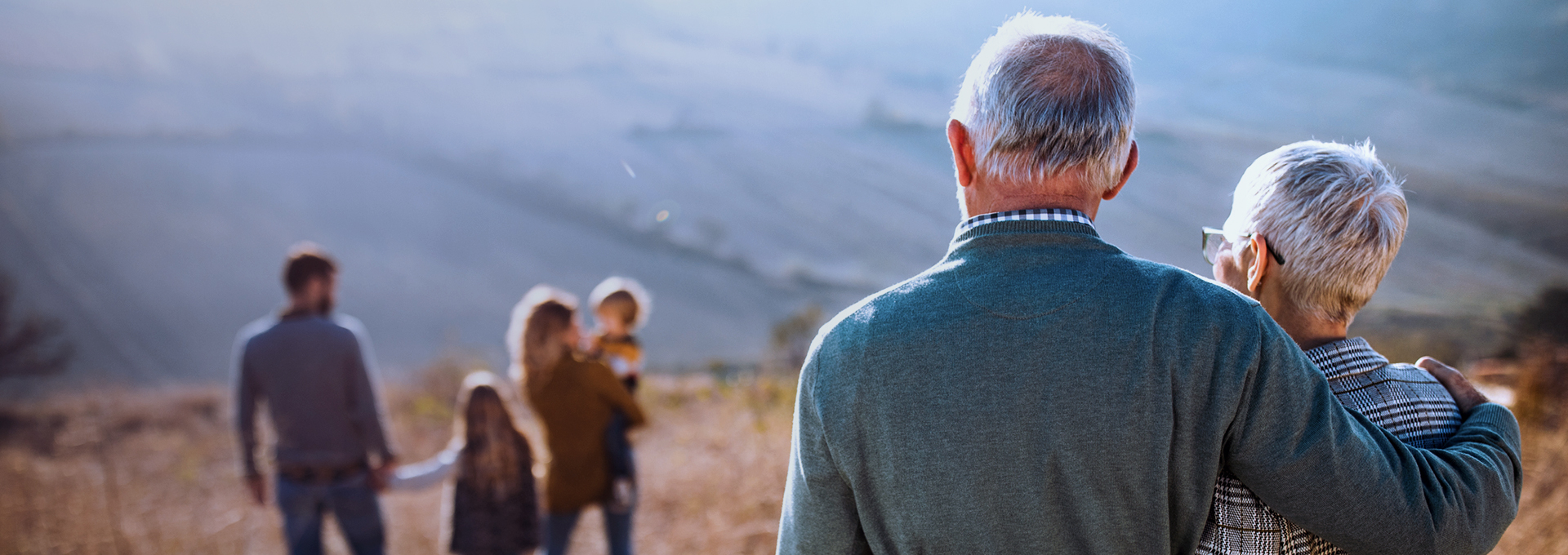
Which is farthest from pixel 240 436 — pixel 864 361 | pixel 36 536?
pixel 864 361

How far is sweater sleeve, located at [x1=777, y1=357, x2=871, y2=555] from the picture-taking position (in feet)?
4.17

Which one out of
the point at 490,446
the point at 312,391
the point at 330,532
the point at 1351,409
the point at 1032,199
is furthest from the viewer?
the point at 330,532

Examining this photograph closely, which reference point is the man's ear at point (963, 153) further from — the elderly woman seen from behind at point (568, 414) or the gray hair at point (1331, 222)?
the elderly woman seen from behind at point (568, 414)

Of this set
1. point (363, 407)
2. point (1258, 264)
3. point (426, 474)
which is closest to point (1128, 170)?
point (1258, 264)

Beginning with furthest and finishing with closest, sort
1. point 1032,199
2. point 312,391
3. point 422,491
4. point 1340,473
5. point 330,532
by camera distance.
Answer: point 422,491 → point 330,532 → point 312,391 → point 1032,199 → point 1340,473

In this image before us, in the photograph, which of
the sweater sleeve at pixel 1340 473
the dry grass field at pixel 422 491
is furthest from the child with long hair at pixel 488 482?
the sweater sleeve at pixel 1340 473

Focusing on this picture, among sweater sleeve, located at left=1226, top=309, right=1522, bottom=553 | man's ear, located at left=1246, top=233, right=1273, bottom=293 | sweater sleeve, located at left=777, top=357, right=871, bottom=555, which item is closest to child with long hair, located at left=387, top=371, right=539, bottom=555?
sweater sleeve, located at left=777, top=357, right=871, bottom=555

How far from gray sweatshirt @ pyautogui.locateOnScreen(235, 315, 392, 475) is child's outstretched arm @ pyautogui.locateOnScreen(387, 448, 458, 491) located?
12cm

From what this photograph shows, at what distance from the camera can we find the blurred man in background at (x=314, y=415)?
12.0ft

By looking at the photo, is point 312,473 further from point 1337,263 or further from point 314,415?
point 1337,263

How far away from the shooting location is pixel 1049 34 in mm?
1225

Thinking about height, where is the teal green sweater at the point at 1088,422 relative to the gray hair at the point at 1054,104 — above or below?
below

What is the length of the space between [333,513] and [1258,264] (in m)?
3.61

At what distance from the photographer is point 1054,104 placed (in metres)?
1.19
